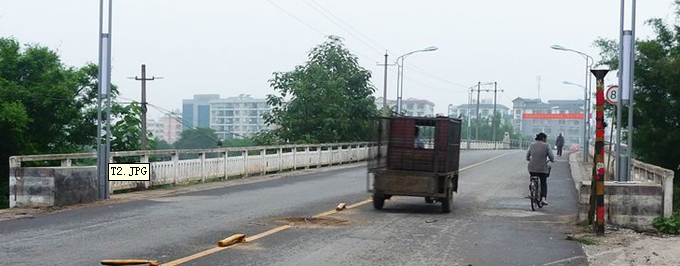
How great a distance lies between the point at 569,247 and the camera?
1053 cm

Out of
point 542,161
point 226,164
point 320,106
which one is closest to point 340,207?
point 542,161

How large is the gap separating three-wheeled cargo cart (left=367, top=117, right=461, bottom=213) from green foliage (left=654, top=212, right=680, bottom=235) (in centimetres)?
386

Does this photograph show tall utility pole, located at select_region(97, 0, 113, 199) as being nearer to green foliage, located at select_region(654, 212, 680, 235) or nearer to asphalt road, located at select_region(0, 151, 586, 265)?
asphalt road, located at select_region(0, 151, 586, 265)

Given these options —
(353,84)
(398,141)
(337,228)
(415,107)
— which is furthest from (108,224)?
(415,107)

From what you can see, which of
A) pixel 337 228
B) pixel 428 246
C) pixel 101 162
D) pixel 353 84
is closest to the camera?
pixel 428 246

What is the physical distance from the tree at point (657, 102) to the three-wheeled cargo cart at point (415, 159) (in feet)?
51.1

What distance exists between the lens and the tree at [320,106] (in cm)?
4303

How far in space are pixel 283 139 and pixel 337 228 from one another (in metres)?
31.8

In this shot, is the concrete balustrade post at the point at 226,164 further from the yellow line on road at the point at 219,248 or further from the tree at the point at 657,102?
the tree at the point at 657,102

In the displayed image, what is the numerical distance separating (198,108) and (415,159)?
423ft

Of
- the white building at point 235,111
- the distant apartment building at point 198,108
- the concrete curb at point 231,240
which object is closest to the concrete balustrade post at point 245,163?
the concrete curb at point 231,240

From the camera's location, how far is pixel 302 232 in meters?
11.5

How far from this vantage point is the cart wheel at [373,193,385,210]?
15045 millimetres

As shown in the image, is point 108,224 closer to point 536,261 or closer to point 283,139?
point 536,261
